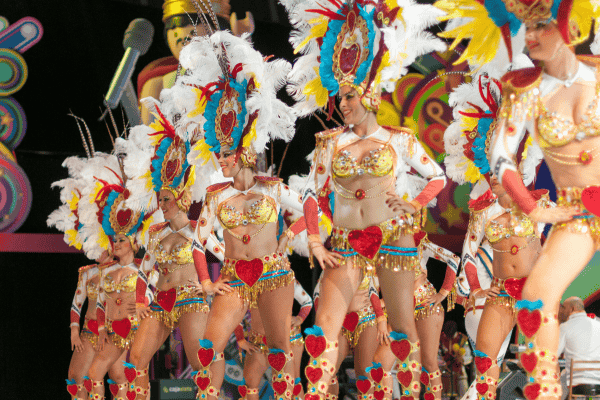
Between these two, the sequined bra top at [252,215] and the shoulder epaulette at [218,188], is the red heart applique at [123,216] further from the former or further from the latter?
the sequined bra top at [252,215]

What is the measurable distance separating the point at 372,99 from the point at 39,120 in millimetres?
5768

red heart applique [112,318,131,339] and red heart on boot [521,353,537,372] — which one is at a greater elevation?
red heart on boot [521,353,537,372]

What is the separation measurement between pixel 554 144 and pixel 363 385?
274 cm

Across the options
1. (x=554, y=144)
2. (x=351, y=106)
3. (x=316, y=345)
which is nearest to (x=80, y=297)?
(x=316, y=345)

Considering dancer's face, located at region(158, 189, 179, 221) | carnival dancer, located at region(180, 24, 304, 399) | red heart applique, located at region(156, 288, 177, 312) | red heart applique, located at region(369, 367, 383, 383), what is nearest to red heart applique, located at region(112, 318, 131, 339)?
red heart applique, located at region(156, 288, 177, 312)

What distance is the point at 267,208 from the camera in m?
5.02

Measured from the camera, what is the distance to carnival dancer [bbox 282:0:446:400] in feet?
13.4

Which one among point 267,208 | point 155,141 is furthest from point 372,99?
point 155,141

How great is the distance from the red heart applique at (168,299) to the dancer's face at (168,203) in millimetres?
671

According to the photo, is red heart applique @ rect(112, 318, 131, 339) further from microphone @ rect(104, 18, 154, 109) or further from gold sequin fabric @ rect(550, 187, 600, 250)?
gold sequin fabric @ rect(550, 187, 600, 250)

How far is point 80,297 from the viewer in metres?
7.31

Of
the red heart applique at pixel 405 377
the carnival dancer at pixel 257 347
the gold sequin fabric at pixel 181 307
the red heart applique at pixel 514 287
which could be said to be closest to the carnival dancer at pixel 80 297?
the gold sequin fabric at pixel 181 307

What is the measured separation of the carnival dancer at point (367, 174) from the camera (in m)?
4.07

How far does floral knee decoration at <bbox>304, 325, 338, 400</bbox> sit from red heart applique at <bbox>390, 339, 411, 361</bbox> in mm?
398
